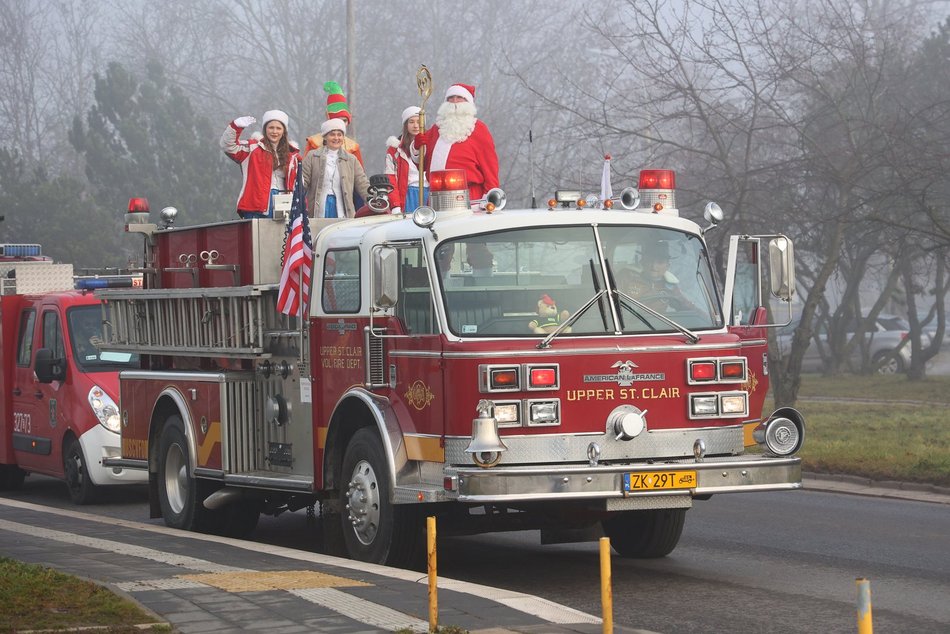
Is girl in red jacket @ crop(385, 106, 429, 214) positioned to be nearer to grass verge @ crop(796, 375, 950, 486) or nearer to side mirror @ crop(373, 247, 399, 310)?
side mirror @ crop(373, 247, 399, 310)

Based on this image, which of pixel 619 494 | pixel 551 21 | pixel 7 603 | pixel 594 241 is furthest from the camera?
pixel 551 21

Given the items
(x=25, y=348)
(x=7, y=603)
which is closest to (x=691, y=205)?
(x=25, y=348)

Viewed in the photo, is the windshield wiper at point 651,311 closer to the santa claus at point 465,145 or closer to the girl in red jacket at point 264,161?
the santa claus at point 465,145

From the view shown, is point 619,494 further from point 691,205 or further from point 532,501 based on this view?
point 691,205

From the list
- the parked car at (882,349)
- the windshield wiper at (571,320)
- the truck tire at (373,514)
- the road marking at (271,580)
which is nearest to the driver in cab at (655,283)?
the windshield wiper at (571,320)

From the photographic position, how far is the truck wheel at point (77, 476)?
1641cm

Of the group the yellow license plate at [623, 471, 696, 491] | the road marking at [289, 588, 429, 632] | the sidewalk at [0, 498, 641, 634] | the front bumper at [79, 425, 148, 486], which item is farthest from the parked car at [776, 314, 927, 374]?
the road marking at [289, 588, 429, 632]

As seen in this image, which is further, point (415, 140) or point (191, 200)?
point (191, 200)

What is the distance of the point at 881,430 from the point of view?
21734 millimetres

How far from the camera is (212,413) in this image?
12.8 meters

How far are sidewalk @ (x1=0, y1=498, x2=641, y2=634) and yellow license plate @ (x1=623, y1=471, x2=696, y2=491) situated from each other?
1106mm

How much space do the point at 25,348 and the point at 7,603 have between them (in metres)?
10.1

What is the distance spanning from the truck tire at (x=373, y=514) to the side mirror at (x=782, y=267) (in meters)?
2.78

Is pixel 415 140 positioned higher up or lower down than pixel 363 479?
higher up
